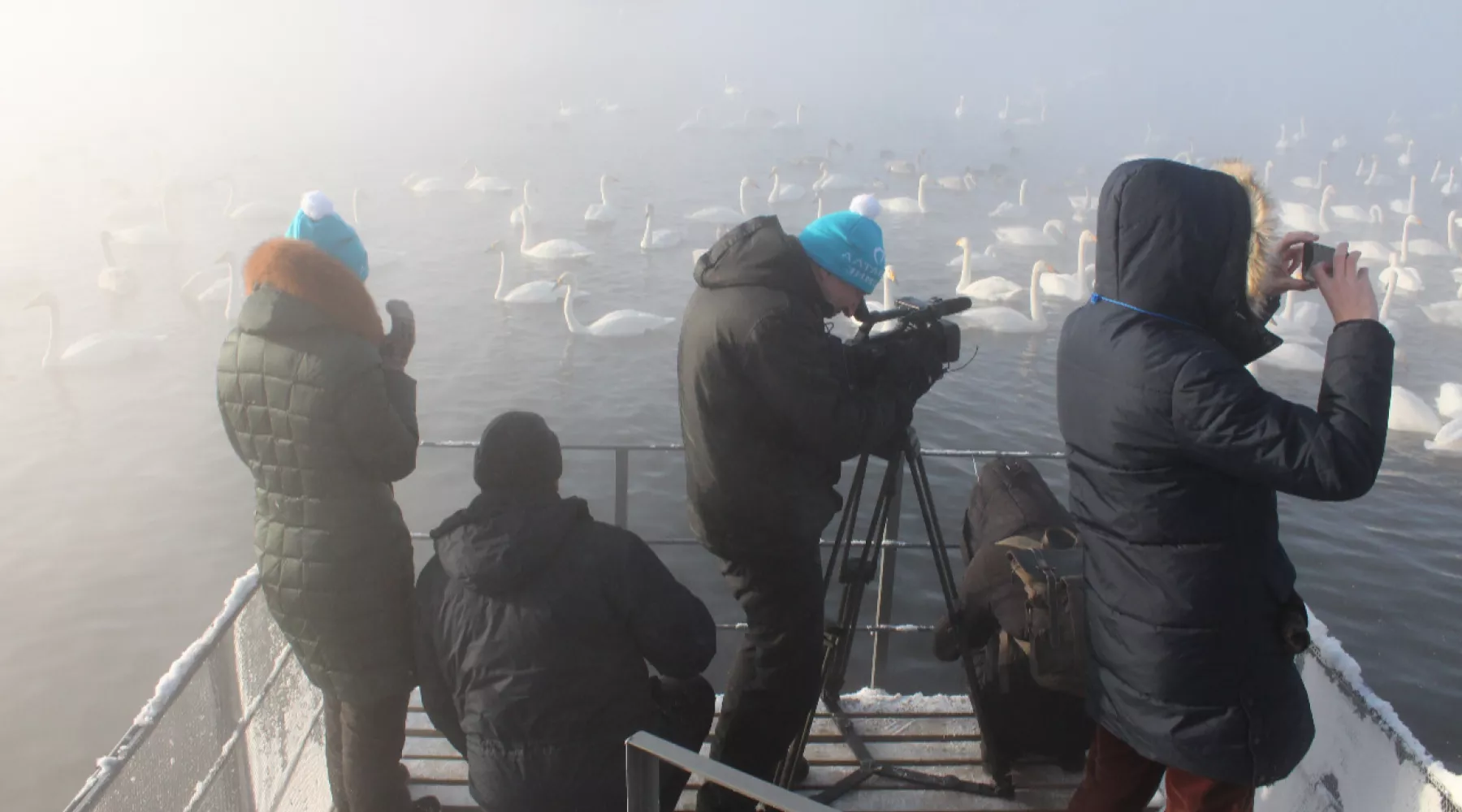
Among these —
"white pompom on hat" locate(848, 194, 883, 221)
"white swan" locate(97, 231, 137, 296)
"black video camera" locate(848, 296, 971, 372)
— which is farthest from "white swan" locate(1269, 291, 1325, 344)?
"white swan" locate(97, 231, 137, 296)

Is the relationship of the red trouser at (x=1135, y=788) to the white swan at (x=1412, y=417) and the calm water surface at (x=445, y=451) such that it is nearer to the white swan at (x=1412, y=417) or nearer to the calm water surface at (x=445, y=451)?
the calm water surface at (x=445, y=451)

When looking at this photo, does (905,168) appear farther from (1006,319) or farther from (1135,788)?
(1135,788)

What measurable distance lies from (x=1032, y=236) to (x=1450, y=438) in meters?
12.3

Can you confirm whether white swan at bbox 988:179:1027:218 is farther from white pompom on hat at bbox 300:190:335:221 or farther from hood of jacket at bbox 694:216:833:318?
hood of jacket at bbox 694:216:833:318

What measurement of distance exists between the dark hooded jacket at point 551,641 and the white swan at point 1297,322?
43.9ft

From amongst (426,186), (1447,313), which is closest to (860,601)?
(1447,313)

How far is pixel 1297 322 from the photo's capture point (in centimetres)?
1564

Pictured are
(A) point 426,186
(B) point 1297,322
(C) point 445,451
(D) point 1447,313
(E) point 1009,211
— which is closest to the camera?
(C) point 445,451

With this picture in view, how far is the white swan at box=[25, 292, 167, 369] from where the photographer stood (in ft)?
46.5

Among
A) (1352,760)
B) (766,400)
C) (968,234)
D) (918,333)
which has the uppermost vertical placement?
(918,333)

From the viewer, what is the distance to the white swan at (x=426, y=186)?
28.7 meters

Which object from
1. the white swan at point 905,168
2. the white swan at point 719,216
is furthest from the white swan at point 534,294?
the white swan at point 905,168

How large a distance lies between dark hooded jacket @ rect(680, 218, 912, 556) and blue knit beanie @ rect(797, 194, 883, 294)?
0.28 ft

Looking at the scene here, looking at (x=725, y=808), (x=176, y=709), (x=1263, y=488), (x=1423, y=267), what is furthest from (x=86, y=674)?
(x=1423, y=267)
